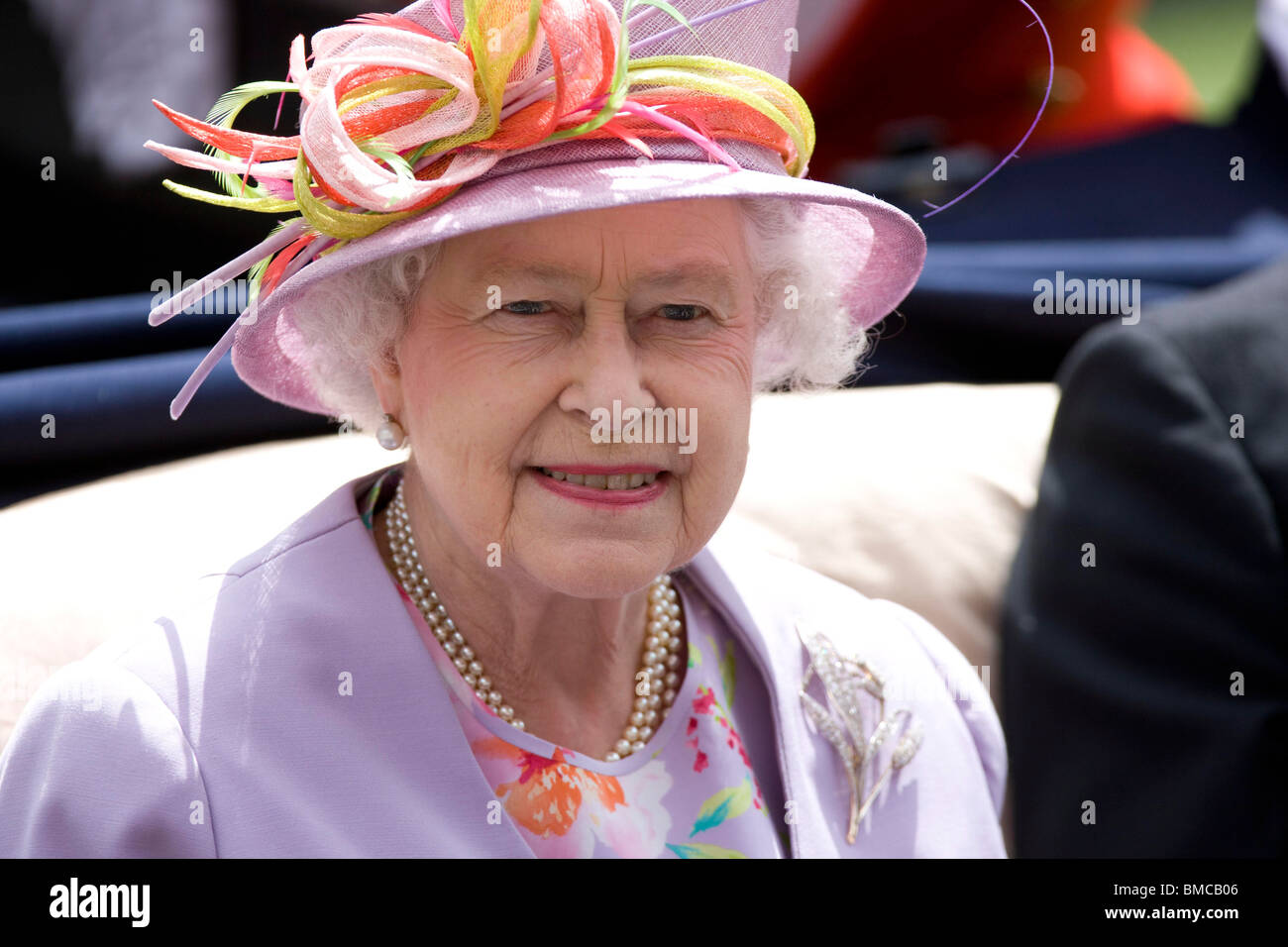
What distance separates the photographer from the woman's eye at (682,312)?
132 centimetres

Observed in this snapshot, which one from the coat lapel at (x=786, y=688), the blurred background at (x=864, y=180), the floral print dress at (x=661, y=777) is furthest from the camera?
the blurred background at (x=864, y=180)

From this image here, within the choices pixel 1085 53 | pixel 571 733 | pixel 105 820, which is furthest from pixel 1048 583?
pixel 1085 53

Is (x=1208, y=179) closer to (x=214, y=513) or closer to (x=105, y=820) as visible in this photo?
(x=214, y=513)

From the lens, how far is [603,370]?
125 cm

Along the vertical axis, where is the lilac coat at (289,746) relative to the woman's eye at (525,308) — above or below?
below

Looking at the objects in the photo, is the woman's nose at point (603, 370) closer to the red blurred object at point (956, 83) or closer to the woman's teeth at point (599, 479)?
the woman's teeth at point (599, 479)

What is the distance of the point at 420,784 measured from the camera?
1.33 m

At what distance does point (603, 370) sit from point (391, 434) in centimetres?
29

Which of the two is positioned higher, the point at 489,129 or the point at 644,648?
the point at 489,129

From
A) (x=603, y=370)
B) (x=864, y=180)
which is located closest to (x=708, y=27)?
(x=603, y=370)

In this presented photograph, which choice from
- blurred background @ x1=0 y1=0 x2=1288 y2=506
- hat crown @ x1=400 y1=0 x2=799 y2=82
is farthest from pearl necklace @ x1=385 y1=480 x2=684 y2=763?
blurred background @ x1=0 y1=0 x2=1288 y2=506

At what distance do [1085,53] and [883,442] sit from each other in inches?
82.3

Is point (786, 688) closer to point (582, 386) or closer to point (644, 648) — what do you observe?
point (644, 648)

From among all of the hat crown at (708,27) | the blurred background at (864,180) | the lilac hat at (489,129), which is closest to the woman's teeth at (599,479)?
the lilac hat at (489,129)
